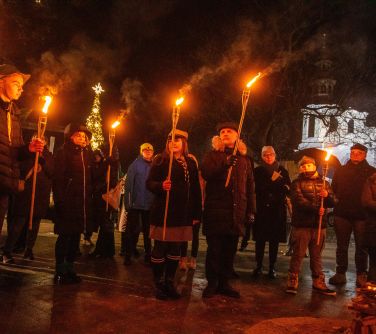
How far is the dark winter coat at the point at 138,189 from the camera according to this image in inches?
295

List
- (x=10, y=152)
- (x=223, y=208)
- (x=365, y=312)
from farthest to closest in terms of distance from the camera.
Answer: (x=223, y=208)
(x=10, y=152)
(x=365, y=312)

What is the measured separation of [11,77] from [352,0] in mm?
18516

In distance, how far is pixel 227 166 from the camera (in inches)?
211

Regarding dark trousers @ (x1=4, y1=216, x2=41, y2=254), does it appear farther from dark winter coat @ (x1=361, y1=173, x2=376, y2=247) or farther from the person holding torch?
dark winter coat @ (x1=361, y1=173, x2=376, y2=247)

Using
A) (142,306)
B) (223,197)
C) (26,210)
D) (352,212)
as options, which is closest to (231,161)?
(223,197)

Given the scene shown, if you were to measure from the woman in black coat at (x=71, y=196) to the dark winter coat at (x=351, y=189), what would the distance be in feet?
13.4

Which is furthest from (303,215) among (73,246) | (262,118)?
(262,118)

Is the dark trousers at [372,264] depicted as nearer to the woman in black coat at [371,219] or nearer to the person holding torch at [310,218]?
the woman in black coat at [371,219]

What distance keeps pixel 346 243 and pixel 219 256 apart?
266cm

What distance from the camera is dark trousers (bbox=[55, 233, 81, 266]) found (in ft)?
18.7

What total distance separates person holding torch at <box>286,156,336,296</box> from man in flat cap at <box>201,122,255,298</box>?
3.02ft

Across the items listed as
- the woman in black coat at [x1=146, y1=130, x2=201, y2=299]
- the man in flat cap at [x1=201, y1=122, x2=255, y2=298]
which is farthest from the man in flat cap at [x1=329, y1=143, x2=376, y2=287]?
the woman in black coat at [x1=146, y1=130, x2=201, y2=299]

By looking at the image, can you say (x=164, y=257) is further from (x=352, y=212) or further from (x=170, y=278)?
(x=352, y=212)

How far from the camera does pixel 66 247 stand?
574 centimetres
